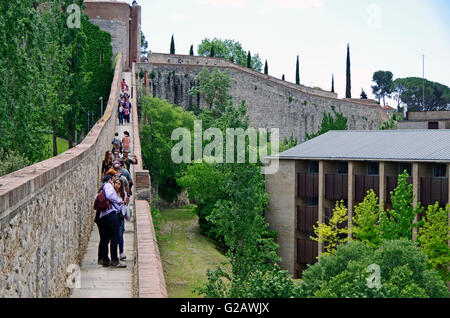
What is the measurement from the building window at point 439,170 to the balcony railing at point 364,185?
140 inches

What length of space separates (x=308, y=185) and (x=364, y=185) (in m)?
4.55

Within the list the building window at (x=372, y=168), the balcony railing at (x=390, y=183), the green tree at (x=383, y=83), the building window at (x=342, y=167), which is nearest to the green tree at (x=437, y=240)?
the balcony railing at (x=390, y=183)

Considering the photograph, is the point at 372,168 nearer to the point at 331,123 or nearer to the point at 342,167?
the point at 342,167

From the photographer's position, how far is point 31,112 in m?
21.2

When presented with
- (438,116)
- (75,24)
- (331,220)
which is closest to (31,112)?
(75,24)

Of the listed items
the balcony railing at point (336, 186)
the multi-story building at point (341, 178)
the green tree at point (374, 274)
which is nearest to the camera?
the green tree at point (374, 274)

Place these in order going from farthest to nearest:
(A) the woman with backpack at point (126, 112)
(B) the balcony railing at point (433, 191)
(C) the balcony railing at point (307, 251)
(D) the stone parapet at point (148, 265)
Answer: (C) the balcony railing at point (307, 251) < (B) the balcony railing at point (433, 191) < (A) the woman with backpack at point (126, 112) < (D) the stone parapet at point (148, 265)

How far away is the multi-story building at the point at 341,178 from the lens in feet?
124

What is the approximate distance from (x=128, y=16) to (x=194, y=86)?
909cm

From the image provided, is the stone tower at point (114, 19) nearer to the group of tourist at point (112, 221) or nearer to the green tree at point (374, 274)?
the green tree at point (374, 274)

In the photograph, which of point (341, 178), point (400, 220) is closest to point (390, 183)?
point (341, 178)

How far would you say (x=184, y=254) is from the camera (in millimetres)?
37219

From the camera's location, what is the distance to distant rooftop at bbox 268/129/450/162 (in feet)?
127

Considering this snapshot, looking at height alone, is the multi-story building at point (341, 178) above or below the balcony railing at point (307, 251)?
above
